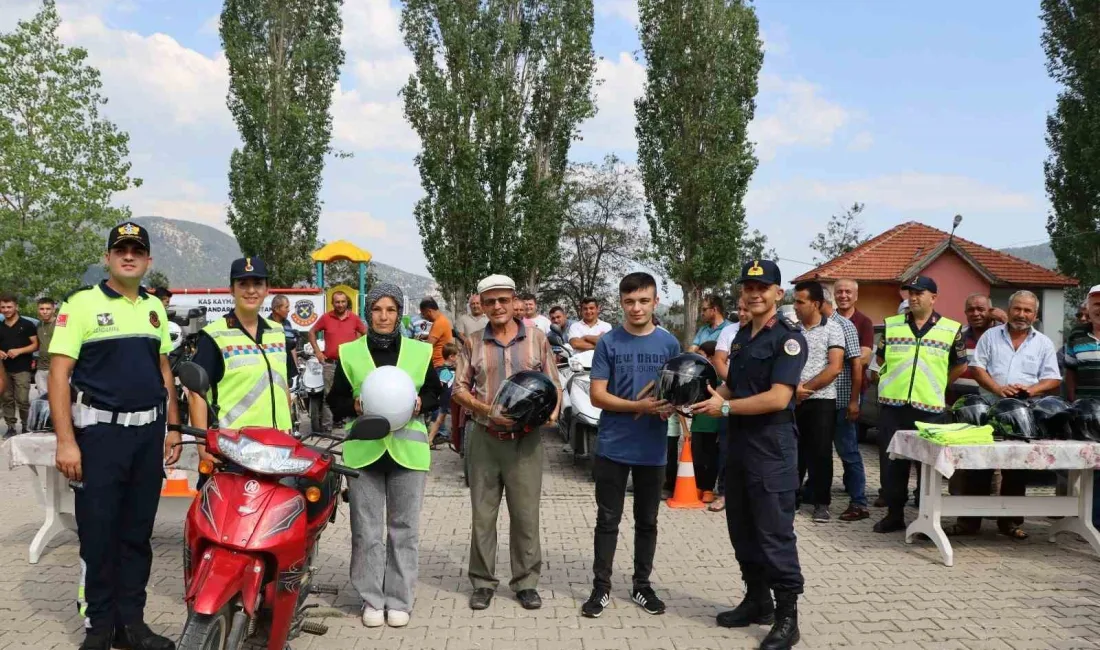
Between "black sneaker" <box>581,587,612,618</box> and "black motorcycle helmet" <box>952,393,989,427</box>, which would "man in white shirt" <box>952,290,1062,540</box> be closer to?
"black motorcycle helmet" <box>952,393,989,427</box>

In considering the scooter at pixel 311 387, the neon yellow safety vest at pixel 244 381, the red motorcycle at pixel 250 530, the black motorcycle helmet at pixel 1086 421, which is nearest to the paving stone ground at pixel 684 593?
the black motorcycle helmet at pixel 1086 421

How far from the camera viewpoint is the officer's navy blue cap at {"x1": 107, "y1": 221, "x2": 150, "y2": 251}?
390 cm

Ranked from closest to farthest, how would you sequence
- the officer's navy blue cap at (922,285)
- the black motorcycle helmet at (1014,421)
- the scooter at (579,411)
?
the black motorcycle helmet at (1014,421) < the officer's navy blue cap at (922,285) < the scooter at (579,411)

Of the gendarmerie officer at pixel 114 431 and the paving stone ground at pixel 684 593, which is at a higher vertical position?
the gendarmerie officer at pixel 114 431

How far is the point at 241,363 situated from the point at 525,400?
1510 mm

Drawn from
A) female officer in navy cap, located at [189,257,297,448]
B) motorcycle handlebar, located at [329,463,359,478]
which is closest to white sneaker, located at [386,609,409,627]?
female officer in navy cap, located at [189,257,297,448]

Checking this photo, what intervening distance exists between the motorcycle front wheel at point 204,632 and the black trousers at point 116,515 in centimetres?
123

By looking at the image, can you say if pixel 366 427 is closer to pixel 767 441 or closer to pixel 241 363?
pixel 241 363

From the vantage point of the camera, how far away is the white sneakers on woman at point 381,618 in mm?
4391

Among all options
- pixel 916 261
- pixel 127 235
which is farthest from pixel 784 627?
pixel 916 261

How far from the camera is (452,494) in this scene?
25.7 feet

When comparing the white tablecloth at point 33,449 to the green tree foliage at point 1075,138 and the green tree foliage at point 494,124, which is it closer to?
the green tree foliage at point 494,124

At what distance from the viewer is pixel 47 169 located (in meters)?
23.9

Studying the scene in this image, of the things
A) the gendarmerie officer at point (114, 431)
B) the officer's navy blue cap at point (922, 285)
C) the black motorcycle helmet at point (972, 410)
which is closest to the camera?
the gendarmerie officer at point (114, 431)
